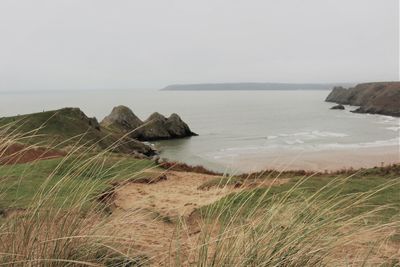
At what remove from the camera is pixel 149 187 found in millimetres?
12906

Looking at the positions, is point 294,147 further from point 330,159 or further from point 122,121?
point 122,121

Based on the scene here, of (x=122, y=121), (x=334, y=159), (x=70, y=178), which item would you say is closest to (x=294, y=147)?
(x=334, y=159)

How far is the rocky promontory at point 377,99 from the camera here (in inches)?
3484

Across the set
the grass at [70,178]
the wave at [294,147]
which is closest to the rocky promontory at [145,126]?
the wave at [294,147]

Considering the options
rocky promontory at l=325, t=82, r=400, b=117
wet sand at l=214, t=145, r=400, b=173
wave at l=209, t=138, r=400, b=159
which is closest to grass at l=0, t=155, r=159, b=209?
wet sand at l=214, t=145, r=400, b=173

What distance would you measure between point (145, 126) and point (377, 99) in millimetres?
71490

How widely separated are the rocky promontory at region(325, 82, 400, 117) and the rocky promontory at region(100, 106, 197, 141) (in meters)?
54.4

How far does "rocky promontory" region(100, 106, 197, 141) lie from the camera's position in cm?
4812

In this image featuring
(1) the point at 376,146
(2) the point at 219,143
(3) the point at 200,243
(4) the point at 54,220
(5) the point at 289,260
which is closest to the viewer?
(5) the point at 289,260

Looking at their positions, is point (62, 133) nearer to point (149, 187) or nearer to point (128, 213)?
point (149, 187)

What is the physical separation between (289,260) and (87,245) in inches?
68.6

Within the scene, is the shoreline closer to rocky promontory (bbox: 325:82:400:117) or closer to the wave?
the wave

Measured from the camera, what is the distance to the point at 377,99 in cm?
9619

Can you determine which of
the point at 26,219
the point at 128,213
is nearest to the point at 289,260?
the point at 128,213
